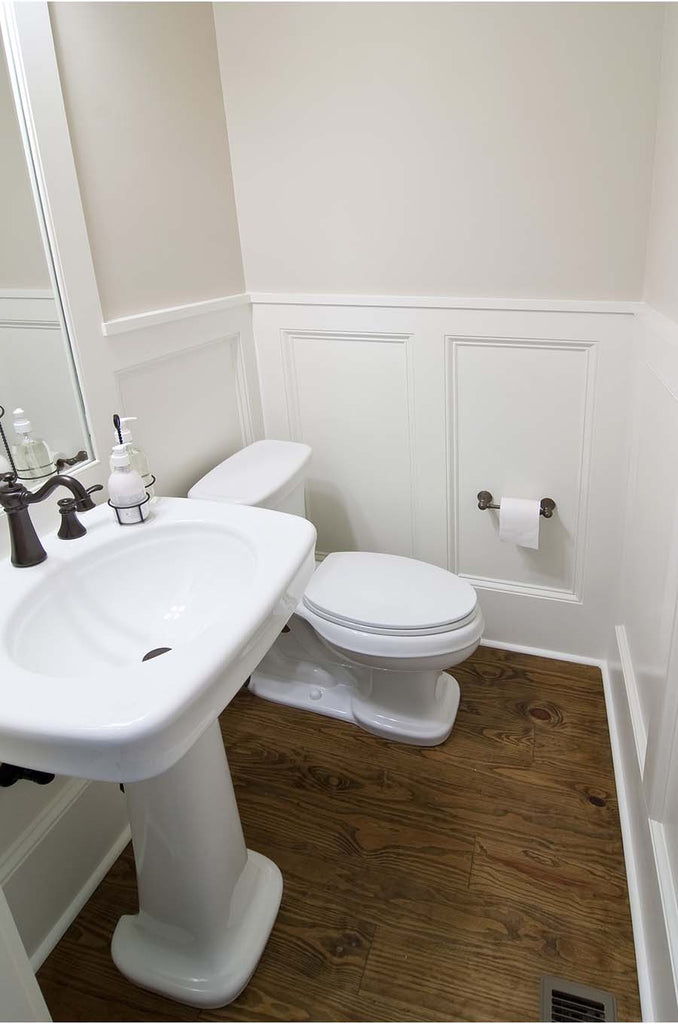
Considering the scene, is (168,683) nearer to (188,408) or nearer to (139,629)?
(139,629)

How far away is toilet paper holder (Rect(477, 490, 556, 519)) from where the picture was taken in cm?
192

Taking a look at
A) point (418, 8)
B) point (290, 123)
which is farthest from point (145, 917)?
point (418, 8)

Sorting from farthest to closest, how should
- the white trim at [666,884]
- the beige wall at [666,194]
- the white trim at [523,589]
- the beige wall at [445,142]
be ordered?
the white trim at [523,589], the beige wall at [445,142], the beige wall at [666,194], the white trim at [666,884]

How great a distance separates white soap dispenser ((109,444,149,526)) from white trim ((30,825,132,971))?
819 millimetres

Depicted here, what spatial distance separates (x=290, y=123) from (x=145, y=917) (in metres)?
1.93

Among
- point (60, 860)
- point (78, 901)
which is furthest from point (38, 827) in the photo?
point (78, 901)

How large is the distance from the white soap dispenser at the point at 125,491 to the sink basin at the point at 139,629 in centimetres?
2

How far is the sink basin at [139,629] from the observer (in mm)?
756

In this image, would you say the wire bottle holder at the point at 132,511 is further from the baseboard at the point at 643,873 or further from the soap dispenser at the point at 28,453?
the baseboard at the point at 643,873

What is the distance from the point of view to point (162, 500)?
52.4 inches

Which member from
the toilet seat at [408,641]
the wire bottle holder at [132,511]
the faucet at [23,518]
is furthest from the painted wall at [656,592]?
the faucet at [23,518]

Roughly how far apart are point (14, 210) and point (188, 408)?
0.69 metres

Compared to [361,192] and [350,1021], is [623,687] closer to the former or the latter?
[350,1021]

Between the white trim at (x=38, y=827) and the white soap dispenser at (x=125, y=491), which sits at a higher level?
the white soap dispenser at (x=125, y=491)
